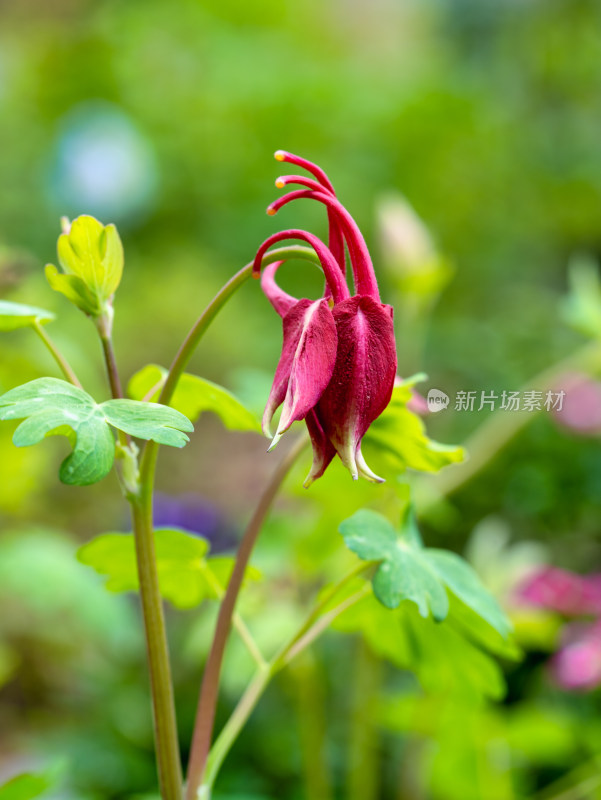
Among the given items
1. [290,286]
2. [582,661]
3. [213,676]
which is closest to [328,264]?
[213,676]

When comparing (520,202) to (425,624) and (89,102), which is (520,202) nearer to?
(89,102)

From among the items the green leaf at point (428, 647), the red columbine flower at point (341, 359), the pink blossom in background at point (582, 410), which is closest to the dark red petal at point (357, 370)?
the red columbine flower at point (341, 359)

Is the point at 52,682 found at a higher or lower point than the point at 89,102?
lower

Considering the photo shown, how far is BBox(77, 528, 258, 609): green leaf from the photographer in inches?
20.4

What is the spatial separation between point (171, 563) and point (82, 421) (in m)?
0.20

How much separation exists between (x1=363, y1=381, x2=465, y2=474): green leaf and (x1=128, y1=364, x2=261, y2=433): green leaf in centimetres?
7

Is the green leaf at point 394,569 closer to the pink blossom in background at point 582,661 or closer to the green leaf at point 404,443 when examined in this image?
the green leaf at point 404,443

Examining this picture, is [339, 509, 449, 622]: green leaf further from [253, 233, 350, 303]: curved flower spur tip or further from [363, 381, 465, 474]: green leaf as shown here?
[253, 233, 350, 303]: curved flower spur tip

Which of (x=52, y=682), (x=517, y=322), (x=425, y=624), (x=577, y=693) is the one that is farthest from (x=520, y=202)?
(x=425, y=624)

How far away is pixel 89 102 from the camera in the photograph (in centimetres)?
324

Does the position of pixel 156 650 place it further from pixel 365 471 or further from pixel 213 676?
pixel 365 471

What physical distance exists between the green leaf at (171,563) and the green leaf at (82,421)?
14 centimetres

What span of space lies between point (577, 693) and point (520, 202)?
2.23 metres

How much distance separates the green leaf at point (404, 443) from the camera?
0.48 m
